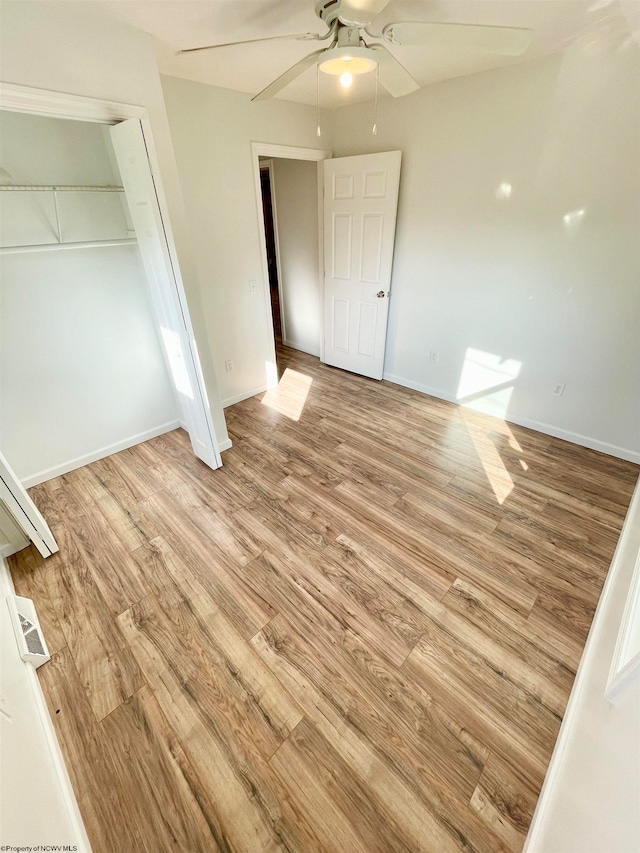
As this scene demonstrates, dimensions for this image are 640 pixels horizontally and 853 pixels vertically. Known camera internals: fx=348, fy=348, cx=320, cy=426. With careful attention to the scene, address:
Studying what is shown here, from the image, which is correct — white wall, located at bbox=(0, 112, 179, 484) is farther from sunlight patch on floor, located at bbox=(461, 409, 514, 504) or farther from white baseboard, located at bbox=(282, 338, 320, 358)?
sunlight patch on floor, located at bbox=(461, 409, 514, 504)

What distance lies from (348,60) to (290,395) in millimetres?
2630

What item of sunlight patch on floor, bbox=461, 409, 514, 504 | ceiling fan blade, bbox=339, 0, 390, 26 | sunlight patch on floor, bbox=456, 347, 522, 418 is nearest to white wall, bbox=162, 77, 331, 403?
ceiling fan blade, bbox=339, 0, 390, 26

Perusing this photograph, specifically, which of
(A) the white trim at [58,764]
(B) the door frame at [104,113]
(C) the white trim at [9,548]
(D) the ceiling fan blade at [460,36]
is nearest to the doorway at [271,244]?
(B) the door frame at [104,113]

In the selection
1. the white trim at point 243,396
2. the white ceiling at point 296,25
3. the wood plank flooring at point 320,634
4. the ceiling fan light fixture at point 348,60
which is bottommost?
the wood plank flooring at point 320,634

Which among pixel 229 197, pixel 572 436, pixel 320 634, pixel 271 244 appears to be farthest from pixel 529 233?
pixel 271 244

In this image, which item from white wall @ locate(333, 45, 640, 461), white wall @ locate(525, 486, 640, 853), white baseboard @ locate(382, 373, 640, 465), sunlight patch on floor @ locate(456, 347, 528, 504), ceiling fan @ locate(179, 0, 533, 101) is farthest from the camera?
sunlight patch on floor @ locate(456, 347, 528, 504)

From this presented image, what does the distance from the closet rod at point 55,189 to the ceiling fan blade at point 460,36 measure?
185cm

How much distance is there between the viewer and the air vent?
4.84 ft

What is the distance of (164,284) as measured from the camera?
216 cm

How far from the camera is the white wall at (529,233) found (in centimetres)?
220

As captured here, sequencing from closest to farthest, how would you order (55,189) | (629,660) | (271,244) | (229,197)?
(629,660)
(55,189)
(229,197)
(271,244)

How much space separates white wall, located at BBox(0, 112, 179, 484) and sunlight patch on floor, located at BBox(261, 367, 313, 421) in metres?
1.09

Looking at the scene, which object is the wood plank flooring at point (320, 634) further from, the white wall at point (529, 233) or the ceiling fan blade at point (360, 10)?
the ceiling fan blade at point (360, 10)

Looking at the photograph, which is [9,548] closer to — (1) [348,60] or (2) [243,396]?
(2) [243,396]
